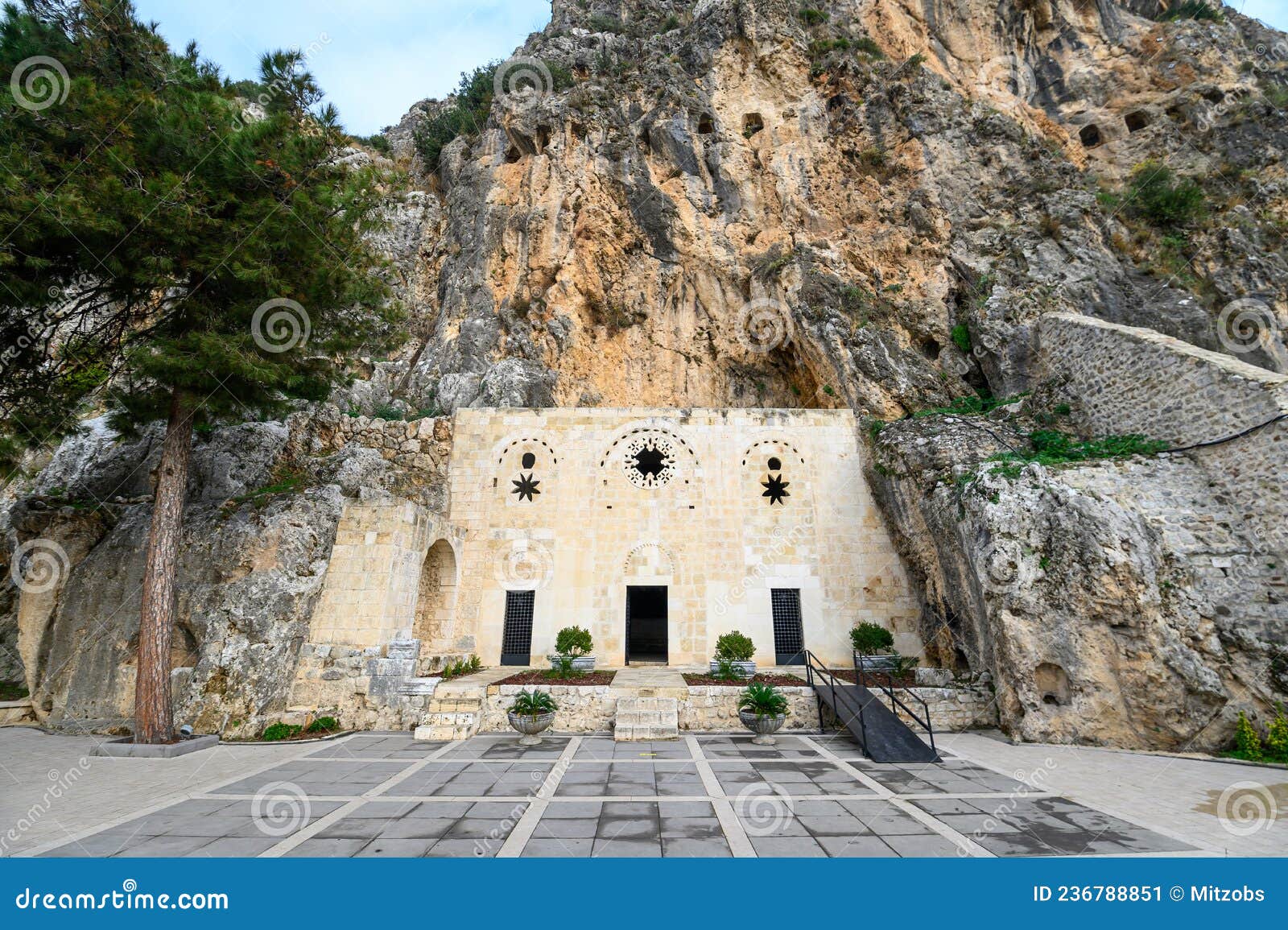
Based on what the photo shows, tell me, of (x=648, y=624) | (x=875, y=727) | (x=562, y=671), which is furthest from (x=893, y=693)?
(x=648, y=624)

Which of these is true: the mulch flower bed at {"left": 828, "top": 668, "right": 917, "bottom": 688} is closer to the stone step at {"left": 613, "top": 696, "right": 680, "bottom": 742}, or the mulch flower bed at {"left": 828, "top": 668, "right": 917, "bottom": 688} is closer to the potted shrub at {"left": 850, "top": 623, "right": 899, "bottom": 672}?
the potted shrub at {"left": 850, "top": 623, "right": 899, "bottom": 672}

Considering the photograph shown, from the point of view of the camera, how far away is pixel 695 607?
46.2 ft

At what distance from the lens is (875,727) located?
841 cm

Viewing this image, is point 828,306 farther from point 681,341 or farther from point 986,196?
point 986,196

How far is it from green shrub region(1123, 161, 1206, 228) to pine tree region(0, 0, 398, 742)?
72.5ft

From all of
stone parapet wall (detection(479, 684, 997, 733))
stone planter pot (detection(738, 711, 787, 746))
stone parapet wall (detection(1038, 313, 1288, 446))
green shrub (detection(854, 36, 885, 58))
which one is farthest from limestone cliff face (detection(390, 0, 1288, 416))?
stone planter pot (detection(738, 711, 787, 746))

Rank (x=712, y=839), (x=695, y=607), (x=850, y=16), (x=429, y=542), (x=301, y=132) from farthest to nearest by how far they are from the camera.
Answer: (x=850, y=16) < (x=695, y=607) < (x=429, y=542) < (x=301, y=132) < (x=712, y=839)

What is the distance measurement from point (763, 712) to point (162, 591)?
10380 millimetres

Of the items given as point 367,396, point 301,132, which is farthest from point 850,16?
point 367,396

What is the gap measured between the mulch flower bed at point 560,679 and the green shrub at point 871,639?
612 centimetres

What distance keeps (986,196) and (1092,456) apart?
1107 centimetres

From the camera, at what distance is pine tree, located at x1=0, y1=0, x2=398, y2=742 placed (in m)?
8.06

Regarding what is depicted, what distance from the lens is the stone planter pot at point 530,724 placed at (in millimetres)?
8820

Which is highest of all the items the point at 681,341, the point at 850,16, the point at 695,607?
the point at 850,16
